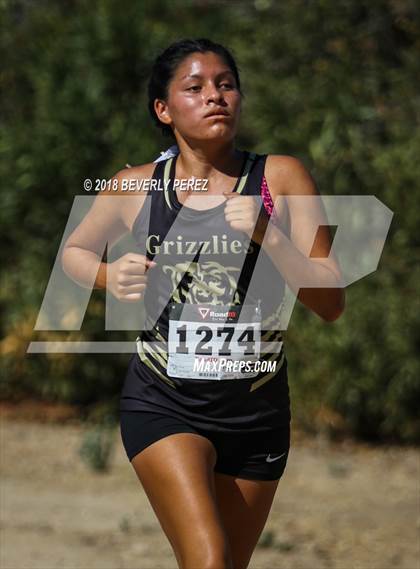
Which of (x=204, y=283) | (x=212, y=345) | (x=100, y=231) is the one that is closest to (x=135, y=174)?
(x=100, y=231)

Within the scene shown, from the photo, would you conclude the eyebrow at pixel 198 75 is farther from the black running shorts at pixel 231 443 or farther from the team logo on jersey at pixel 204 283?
the black running shorts at pixel 231 443

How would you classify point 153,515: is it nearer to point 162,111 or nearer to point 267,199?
point 162,111

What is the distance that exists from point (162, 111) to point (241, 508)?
1.23m

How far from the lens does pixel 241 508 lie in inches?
138

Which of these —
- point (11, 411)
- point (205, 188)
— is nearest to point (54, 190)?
point (11, 411)

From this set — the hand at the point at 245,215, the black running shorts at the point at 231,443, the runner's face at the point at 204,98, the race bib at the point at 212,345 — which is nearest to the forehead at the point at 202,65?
the runner's face at the point at 204,98

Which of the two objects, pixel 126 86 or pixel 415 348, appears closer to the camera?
pixel 415 348

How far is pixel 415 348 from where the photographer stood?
7.03m

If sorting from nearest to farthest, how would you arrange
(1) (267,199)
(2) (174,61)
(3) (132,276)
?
1. (3) (132,276)
2. (1) (267,199)
3. (2) (174,61)

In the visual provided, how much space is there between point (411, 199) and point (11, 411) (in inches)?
131

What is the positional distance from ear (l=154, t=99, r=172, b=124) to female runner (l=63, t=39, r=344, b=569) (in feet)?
0.41

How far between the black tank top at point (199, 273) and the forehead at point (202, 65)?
0.29 m

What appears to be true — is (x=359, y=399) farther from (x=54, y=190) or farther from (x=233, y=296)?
(x=233, y=296)

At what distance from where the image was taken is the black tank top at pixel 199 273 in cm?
347
